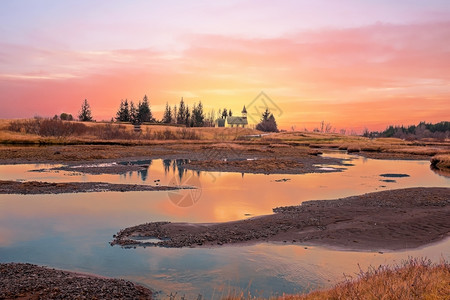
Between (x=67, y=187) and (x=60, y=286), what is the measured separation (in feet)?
78.3

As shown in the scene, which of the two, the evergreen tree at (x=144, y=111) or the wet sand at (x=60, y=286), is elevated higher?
the evergreen tree at (x=144, y=111)

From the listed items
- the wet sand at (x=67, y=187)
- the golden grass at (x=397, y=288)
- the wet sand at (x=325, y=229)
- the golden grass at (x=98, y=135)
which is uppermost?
the golden grass at (x=98, y=135)

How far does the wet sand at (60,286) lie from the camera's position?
12.1 meters

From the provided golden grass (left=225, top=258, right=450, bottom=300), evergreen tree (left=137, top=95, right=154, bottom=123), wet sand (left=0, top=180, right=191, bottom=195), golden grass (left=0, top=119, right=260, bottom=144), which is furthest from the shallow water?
evergreen tree (left=137, top=95, right=154, bottom=123)

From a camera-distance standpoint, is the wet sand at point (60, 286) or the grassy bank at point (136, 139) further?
the grassy bank at point (136, 139)

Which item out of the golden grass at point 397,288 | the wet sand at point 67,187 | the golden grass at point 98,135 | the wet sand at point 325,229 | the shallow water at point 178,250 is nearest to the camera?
the golden grass at point 397,288

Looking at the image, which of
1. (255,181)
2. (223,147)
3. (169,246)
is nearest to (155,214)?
(169,246)

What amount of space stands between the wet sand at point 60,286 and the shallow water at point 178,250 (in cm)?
100

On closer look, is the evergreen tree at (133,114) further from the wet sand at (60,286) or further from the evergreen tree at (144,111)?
the wet sand at (60,286)

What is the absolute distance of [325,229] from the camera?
848 inches

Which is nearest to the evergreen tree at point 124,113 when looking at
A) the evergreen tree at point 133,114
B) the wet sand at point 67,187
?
the evergreen tree at point 133,114

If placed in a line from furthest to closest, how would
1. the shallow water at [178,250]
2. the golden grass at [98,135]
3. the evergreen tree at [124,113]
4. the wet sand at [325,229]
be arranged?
1. the evergreen tree at [124,113]
2. the golden grass at [98,135]
3. the wet sand at [325,229]
4. the shallow water at [178,250]

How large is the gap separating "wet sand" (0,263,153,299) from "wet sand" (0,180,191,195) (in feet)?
64.9

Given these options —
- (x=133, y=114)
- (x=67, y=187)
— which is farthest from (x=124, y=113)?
(x=67, y=187)
